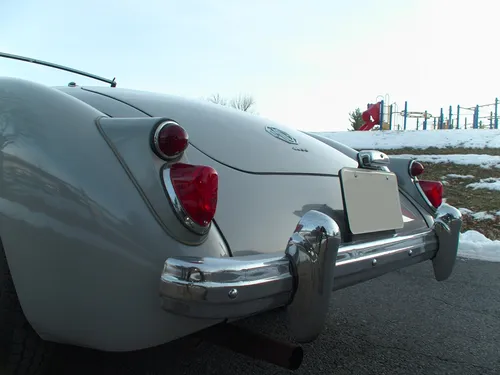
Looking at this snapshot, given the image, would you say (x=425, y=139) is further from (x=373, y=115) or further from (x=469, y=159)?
(x=373, y=115)

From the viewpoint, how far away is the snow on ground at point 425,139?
12664mm

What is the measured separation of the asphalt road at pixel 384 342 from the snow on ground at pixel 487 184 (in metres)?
4.77

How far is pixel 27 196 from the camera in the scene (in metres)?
1.42

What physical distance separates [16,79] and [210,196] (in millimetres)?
877

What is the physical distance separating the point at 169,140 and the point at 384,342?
1.60 m

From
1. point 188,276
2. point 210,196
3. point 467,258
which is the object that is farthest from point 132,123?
point 467,258

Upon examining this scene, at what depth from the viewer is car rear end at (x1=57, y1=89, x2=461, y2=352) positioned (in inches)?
53.4

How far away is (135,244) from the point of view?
1316mm

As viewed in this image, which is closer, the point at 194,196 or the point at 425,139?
the point at 194,196

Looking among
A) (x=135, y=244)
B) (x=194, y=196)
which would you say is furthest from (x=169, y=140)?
(x=135, y=244)

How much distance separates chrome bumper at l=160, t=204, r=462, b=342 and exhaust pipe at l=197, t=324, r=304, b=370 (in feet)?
0.20

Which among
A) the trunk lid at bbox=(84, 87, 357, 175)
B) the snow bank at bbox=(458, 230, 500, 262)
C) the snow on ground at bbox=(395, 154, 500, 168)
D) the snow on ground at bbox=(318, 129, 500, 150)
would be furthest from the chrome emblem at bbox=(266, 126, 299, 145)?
the snow on ground at bbox=(318, 129, 500, 150)

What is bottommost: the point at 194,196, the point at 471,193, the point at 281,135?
the point at 471,193

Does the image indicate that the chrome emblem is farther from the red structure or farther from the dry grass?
the red structure
